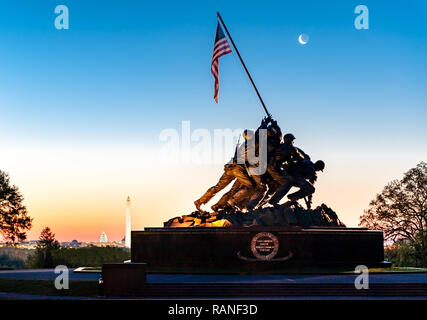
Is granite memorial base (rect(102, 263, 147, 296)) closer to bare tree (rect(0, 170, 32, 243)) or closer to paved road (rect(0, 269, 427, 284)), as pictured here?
paved road (rect(0, 269, 427, 284))

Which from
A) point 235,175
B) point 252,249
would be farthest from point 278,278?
point 235,175

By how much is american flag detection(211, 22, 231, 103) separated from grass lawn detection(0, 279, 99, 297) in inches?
433

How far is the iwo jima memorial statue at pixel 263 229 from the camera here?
21.6m

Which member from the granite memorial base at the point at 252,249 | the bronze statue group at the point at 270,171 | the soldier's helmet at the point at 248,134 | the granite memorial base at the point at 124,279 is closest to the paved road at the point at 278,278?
the granite memorial base at the point at 124,279

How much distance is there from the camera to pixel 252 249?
21.5 m

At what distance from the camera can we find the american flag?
24.7 metres

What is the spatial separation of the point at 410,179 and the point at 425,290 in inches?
1024

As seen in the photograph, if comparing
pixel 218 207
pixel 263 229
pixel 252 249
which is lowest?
pixel 252 249

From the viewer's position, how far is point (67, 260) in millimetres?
34656

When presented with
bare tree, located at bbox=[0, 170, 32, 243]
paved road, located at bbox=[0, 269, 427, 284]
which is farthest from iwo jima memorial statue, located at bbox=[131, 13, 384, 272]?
bare tree, located at bbox=[0, 170, 32, 243]

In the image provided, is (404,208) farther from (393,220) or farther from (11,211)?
(11,211)

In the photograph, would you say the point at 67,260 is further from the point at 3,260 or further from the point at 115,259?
the point at 3,260

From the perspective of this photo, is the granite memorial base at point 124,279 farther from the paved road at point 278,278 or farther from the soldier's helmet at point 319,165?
the soldier's helmet at point 319,165

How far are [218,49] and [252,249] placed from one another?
8940 mm
